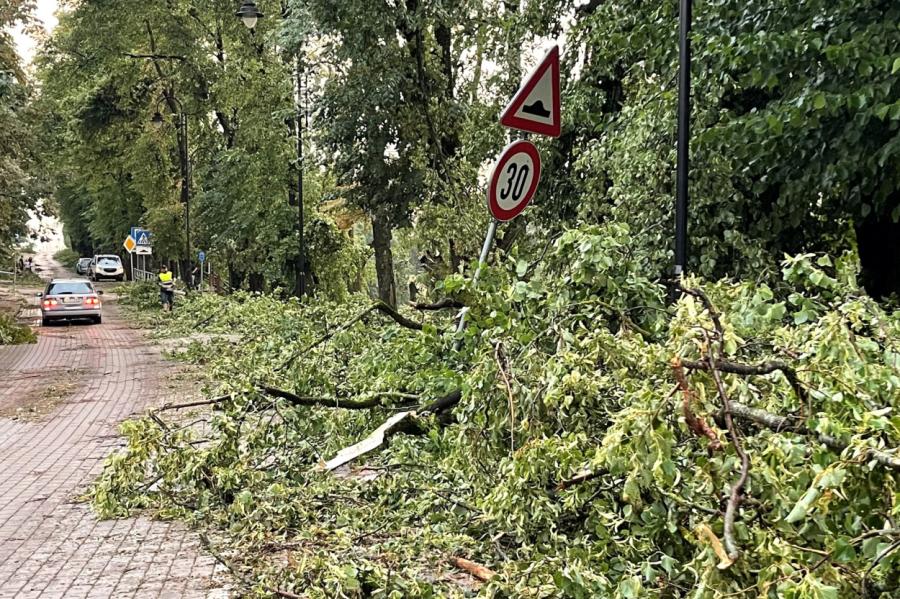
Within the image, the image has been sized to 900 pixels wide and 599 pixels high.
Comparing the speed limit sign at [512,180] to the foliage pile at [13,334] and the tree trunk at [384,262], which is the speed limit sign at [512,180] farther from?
the foliage pile at [13,334]

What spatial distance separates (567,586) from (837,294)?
2.28m

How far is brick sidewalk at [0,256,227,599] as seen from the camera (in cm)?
536

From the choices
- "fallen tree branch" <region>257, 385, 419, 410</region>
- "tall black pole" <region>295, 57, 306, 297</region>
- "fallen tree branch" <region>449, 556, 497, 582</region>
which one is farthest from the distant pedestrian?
"fallen tree branch" <region>449, 556, 497, 582</region>

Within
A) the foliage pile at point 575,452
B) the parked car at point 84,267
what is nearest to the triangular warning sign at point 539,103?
the foliage pile at point 575,452

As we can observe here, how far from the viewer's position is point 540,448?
14.5 feet

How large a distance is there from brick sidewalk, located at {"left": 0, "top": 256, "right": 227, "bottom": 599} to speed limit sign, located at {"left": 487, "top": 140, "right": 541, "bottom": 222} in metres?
3.25

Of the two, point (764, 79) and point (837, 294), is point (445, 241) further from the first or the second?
point (837, 294)

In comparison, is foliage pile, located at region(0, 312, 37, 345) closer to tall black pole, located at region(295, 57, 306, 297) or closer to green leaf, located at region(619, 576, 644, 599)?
tall black pole, located at region(295, 57, 306, 297)

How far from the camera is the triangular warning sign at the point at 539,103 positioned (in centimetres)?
671

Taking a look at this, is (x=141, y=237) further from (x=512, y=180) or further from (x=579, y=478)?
(x=579, y=478)

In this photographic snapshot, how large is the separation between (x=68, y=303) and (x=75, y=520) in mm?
25512

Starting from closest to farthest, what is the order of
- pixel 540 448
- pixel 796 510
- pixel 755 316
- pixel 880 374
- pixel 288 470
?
pixel 796 510, pixel 880 374, pixel 540 448, pixel 755 316, pixel 288 470

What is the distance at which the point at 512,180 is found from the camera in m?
6.91

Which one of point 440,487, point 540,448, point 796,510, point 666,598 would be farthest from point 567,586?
point 440,487
